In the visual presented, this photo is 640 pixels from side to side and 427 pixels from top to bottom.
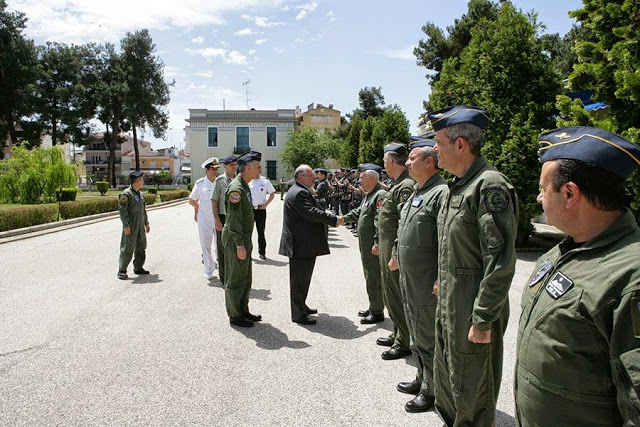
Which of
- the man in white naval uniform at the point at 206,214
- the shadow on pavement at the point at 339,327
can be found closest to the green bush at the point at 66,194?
the man in white naval uniform at the point at 206,214

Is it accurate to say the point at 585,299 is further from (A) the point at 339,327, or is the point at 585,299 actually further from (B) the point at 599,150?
(A) the point at 339,327

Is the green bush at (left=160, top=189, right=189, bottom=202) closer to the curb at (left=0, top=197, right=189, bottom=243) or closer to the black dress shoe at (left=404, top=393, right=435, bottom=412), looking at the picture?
the curb at (left=0, top=197, right=189, bottom=243)

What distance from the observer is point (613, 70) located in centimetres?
730

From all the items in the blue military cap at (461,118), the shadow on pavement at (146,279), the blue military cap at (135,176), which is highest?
the blue military cap at (461,118)

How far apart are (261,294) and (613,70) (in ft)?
22.7

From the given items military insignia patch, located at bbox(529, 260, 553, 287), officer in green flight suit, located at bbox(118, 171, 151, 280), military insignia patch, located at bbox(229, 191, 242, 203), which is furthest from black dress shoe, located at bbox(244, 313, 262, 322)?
military insignia patch, located at bbox(529, 260, 553, 287)

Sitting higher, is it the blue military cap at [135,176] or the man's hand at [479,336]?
the blue military cap at [135,176]

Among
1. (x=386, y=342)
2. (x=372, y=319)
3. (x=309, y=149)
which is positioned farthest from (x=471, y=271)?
(x=309, y=149)

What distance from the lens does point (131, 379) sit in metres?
4.02

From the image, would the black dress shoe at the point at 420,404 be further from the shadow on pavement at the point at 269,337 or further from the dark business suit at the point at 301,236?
the dark business suit at the point at 301,236

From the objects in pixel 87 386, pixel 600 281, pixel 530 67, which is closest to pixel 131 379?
pixel 87 386

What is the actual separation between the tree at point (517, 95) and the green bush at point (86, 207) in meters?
16.1

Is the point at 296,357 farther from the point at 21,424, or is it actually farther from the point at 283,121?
the point at 283,121

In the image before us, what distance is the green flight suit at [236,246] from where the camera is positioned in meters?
5.46
